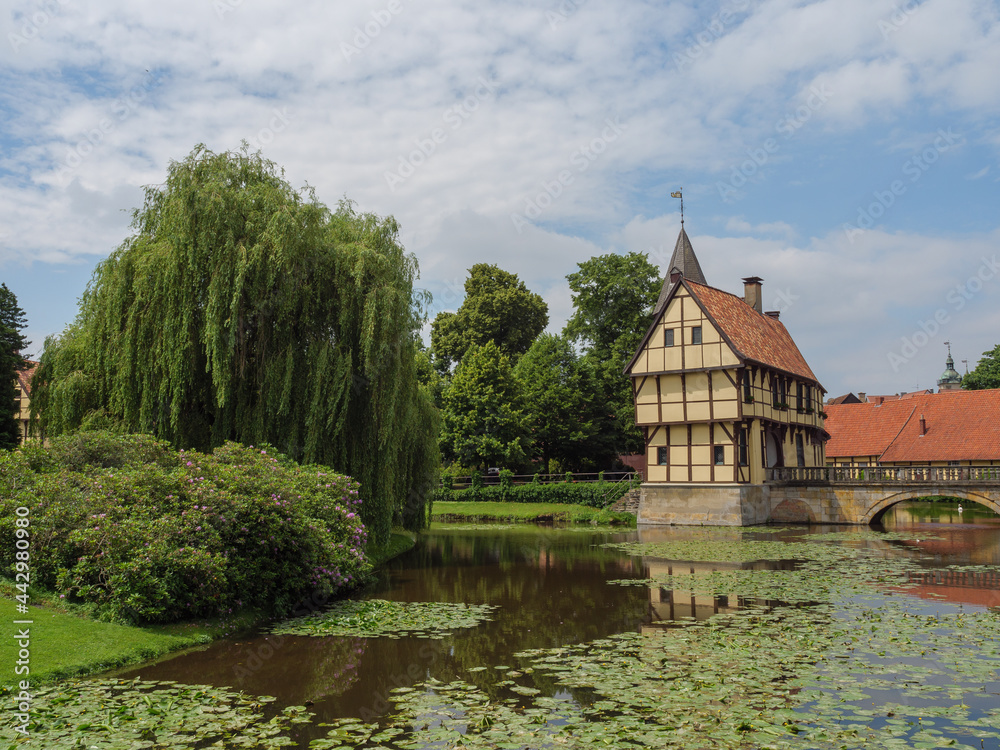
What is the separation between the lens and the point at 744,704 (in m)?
7.22

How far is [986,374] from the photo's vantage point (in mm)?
57812

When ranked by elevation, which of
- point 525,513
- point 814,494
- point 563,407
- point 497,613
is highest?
point 563,407

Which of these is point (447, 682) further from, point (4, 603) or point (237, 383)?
point (237, 383)

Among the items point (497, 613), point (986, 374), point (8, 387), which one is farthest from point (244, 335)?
point (986, 374)

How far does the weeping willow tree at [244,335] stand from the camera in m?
15.7

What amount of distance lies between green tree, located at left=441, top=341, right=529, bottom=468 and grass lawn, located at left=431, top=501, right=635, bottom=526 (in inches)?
112

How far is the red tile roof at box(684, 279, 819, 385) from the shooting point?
31938 millimetres

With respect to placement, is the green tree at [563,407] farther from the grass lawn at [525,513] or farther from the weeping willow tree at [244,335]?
the weeping willow tree at [244,335]

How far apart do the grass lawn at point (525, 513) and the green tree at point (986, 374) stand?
36309 millimetres

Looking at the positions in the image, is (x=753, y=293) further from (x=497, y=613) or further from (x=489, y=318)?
(x=497, y=613)

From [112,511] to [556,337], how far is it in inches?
1480

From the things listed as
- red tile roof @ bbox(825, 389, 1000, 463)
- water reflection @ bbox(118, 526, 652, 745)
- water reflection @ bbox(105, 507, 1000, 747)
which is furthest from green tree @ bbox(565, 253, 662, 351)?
water reflection @ bbox(118, 526, 652, 745)

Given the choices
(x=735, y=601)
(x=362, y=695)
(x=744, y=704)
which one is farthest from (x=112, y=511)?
(x=735, y=601)

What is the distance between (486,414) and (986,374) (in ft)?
134
